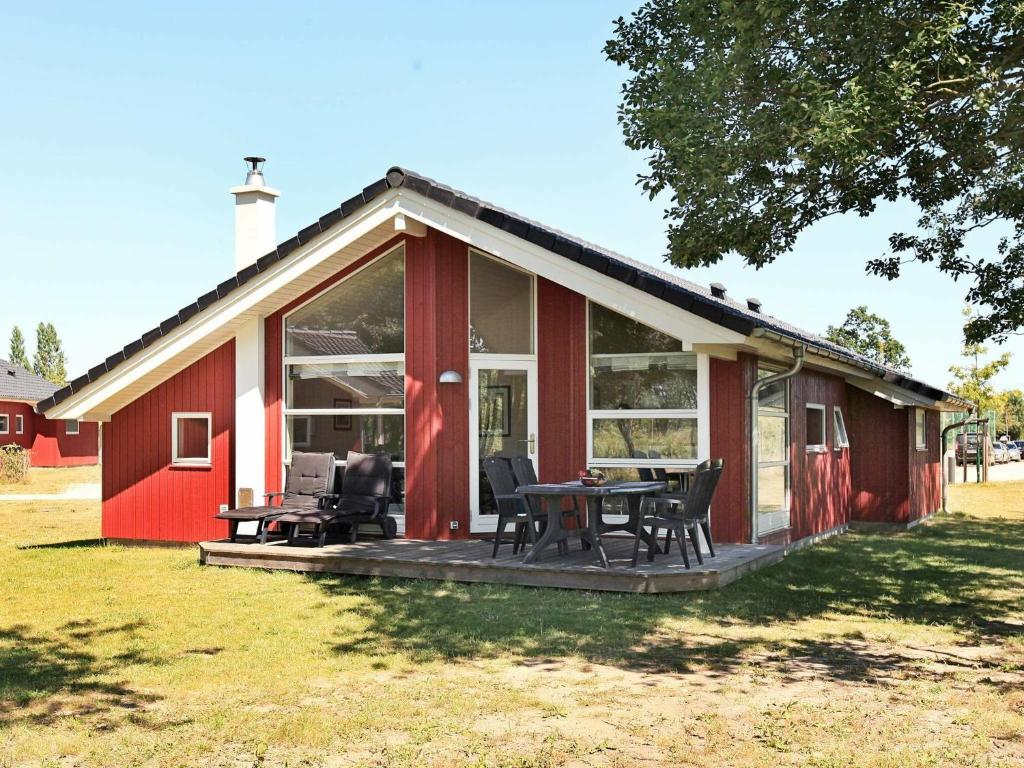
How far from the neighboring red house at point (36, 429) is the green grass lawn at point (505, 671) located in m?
28.3

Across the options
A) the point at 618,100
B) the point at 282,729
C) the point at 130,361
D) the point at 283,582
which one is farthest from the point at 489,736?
the point at 130,361

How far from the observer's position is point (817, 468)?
13562 mm

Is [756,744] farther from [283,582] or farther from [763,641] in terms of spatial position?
[283,582]

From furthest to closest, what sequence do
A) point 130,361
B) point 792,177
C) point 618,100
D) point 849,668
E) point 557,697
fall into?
point 130,361, point 618,100, point 792,177, point 849,668, point 557,697

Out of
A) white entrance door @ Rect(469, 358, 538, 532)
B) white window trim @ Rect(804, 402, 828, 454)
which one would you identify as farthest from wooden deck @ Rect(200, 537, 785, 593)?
white window trim @ Rect(804, 402, 828, 454)

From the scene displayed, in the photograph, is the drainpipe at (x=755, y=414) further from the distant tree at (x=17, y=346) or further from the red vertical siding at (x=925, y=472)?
the distant tree at (x=17, y=346)

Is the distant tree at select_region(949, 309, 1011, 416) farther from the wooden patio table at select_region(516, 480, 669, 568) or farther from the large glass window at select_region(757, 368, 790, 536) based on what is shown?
the wooden patio table at select_region(516, 480, 669, 568)

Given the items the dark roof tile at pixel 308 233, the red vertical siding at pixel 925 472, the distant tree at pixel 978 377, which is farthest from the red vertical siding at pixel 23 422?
the distant tree at pixel 978 377

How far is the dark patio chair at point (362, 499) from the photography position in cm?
1111

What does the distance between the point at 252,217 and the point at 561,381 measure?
198 inches

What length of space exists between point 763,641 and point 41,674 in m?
4.84

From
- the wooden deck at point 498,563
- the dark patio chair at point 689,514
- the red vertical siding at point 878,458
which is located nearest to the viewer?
the wooden deck at point 498,563

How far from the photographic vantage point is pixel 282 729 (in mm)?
4949

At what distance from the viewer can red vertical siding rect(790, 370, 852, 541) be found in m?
12.4
